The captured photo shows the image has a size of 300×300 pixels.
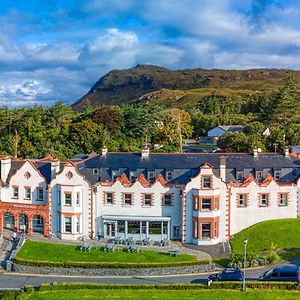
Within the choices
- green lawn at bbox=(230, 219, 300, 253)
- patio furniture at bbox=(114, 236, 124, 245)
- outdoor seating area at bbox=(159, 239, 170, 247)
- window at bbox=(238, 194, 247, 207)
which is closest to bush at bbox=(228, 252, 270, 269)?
green lawn at bbox=(230, 219, 300, 253)

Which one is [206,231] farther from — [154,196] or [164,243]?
[154,196]

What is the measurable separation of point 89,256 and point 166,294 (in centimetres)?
1144

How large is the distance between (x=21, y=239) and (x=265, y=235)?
2645 centimetres

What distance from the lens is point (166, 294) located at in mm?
41531

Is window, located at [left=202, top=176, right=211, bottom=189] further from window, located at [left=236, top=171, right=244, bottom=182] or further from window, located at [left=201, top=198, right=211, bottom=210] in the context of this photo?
window, located at [left=236, top=171, right=244, bottom=182]

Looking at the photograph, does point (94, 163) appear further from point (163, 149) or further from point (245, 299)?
point (163, 149)

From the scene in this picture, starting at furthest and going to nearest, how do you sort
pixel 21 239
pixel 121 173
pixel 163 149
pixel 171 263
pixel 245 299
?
1. pixel 163 149
2. pixel 121 173
3. pixel 21 239
4. pixel 171 263
5. pixel 245 299

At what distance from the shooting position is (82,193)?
5756cm

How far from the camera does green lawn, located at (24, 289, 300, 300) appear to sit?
4059cm

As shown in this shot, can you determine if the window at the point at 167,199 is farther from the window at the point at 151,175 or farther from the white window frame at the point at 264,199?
the white window frame at the point at 264,199

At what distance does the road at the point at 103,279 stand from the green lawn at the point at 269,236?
6.31m

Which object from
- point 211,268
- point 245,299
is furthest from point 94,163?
point 245,299

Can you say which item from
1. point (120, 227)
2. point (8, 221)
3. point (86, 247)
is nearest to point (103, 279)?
point (86, 247)

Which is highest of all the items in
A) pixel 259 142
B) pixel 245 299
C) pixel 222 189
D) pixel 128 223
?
pixel 259 142
